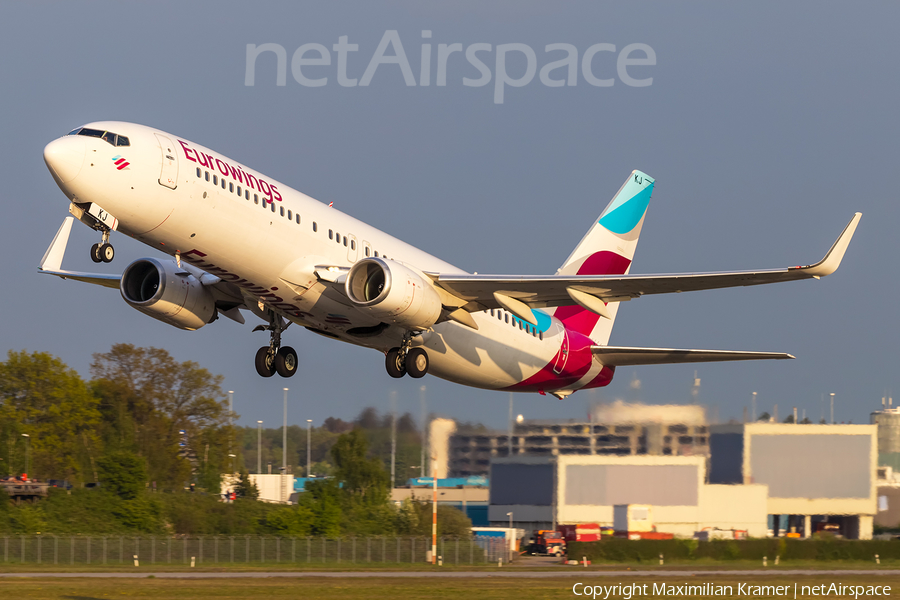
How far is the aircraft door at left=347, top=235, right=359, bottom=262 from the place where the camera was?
2903cm

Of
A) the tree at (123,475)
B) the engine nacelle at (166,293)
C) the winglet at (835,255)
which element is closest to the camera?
the winglet at (835,255)

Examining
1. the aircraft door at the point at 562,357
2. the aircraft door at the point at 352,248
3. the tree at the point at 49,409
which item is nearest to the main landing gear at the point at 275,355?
the aircraft door at the point at 352,248

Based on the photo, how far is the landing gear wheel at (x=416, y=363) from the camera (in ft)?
98.3

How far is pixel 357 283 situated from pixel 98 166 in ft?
23.1

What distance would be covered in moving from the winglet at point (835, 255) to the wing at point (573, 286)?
68 centimetres

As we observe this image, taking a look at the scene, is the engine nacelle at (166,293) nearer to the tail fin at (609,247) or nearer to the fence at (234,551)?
the tail fin at (609,247)

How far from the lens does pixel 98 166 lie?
24328 mm

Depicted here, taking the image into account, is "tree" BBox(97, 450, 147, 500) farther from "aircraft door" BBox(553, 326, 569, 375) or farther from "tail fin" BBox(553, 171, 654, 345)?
"aircraft door" BBox(553, 326, 569, 375)

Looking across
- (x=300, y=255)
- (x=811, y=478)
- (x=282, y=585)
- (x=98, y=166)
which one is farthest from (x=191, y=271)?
(x=811, y=478)

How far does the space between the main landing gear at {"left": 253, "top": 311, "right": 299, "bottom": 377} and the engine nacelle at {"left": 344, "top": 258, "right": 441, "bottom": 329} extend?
15.9 ft

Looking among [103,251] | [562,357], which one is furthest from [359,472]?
[103,251]

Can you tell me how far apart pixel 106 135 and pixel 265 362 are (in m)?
9.42

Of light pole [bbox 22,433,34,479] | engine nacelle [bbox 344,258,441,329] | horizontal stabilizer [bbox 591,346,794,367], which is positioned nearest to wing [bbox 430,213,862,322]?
engine nacelle [bbox 344,258,441,329]

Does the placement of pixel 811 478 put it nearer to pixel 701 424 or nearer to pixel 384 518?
pixel 701 424
